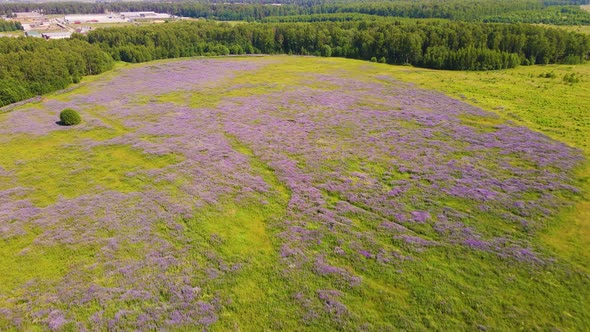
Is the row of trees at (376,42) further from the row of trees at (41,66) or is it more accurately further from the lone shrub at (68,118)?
the lone shrub at (68,118)

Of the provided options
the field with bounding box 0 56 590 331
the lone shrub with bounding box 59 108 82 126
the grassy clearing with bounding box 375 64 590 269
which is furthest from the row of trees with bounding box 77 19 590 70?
the lone shrub with bounding box 59 108 82 126

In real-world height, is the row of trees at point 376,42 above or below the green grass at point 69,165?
above

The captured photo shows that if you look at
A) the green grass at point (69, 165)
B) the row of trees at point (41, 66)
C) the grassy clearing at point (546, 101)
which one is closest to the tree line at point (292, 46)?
the row of trees at point (41, 66)

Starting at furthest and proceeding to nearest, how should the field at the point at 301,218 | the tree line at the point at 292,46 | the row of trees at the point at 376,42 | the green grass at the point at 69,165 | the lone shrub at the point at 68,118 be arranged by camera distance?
the row of trees at the point at 376,42
the tree line at the point at 292,46
the lone shrub at the point at 68,118
the green grass at the point at 69,165
the field at the point at 301,218

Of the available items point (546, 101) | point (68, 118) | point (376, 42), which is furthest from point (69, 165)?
point (376, 42)

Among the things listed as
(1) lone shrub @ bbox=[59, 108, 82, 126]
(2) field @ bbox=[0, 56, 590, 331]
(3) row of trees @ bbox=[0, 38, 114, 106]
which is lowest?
(2) field @ bbox=[0, 56, 590, 331]

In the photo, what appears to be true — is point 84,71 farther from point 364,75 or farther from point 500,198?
point 500,198

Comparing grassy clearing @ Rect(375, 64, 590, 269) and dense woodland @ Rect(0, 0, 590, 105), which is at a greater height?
dense woodland @ Rect(0, 0, 590, 105)

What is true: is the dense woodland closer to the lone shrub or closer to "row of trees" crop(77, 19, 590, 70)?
"row of trees" crop(77, 19, 590, 70)
